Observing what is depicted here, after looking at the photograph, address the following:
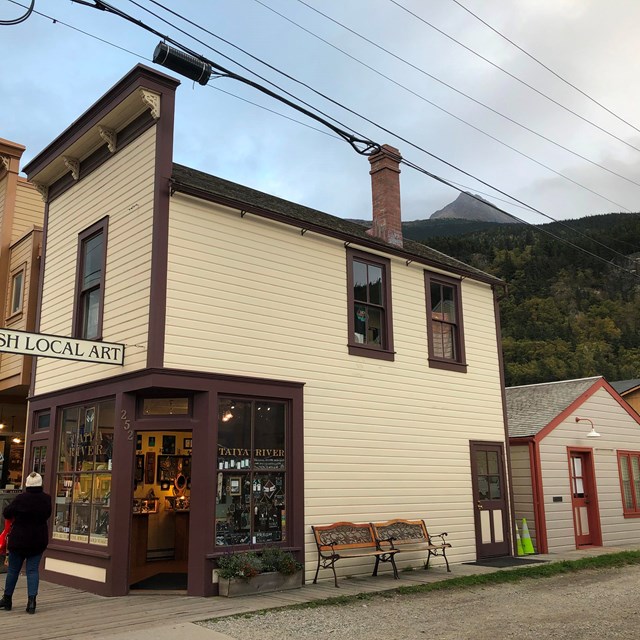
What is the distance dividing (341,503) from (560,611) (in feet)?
13.4

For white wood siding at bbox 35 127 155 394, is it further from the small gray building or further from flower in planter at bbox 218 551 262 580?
the small gray building

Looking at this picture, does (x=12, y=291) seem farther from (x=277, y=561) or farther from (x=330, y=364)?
(x=277, y=561)

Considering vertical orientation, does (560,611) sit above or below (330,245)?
below

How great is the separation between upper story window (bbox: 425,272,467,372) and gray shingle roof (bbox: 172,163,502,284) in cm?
37

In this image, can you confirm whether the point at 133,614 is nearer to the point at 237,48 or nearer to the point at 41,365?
the point at 41,365

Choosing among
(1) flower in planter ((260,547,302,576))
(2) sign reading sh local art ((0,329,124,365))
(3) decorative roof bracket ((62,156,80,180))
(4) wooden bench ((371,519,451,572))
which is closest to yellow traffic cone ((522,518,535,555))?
(4) wooden bench ((371,519,451,572))

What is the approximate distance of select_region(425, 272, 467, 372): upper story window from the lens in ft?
48.0

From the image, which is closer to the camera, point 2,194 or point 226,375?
point 226,375

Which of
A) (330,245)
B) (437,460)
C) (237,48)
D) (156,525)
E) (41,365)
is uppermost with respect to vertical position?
(237,48)

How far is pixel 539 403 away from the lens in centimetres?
1791

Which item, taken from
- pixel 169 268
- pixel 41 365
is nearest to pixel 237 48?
pixel 169 268

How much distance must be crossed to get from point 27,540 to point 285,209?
7548 millimetres

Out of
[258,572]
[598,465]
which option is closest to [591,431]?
[598,465]

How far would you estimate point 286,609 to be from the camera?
896 centimetres
